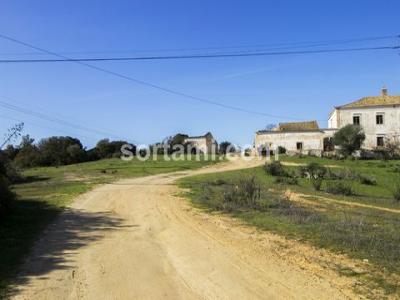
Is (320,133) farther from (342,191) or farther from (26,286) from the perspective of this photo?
(26,286)

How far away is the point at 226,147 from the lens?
7656cm

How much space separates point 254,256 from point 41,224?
23.1 ft

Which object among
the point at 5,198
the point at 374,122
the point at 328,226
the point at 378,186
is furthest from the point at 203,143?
the point at 328,226

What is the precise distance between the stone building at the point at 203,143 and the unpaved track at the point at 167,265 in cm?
5740

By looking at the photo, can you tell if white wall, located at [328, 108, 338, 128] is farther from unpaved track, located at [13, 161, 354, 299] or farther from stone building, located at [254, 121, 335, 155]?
unpaved track, located at [13, 161, 354, 299]

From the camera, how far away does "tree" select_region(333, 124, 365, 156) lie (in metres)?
57.5

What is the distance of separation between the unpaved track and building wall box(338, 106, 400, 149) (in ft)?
183

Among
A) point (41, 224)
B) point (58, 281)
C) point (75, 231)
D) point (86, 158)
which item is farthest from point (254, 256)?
point (86, 158)

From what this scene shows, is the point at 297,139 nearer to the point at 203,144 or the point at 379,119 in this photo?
the point at 379,119

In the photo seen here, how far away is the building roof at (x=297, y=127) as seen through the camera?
6504 cm

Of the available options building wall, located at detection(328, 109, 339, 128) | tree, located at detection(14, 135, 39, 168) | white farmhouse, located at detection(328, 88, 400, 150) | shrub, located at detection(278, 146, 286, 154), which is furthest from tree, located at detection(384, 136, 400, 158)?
tree, located at detection(14, 135, 39, 168)

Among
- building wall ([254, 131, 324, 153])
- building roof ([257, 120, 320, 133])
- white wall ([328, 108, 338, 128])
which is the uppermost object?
white wall ([328, 108, 338, 128])

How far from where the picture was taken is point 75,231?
1262cm

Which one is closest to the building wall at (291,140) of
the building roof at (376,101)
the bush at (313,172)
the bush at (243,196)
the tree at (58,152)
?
the building roof at (376,101)
